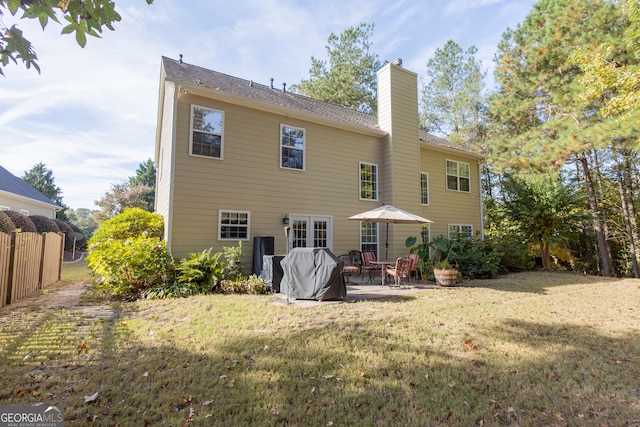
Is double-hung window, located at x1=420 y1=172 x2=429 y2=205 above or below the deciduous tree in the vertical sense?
above

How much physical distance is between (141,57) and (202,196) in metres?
4.74

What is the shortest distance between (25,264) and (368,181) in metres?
10.2

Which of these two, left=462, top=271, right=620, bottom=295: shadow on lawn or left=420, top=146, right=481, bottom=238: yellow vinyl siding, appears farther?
left=420, top=146, right=481, bottom=238: yellow vinyl siding

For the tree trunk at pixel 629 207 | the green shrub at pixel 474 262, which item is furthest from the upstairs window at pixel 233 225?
the tree trunk at pixel 629 207

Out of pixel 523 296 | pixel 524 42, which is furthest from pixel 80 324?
pixel 524 42

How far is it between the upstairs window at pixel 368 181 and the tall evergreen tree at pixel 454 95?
14662 millimetres

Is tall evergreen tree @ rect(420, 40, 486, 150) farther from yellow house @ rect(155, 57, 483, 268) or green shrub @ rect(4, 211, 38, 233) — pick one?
green shrub @ rect(4, 211, 38, 233)

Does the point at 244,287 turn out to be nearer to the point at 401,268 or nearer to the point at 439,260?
the point at 401,268

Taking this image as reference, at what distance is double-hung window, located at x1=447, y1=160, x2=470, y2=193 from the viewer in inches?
561

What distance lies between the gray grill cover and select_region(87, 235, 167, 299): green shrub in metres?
3.14

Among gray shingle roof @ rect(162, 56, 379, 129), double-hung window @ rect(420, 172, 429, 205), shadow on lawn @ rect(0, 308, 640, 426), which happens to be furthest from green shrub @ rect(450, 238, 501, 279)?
gray shingle roof @ rect(162, 56, 379, 129)

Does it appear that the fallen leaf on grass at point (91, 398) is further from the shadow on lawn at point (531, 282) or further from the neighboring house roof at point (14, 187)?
the neighboring house roof at point (14, 187)

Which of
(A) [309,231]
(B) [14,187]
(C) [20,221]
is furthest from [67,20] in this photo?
(B) [14,187]

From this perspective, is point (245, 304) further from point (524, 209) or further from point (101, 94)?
point (524, 209)
